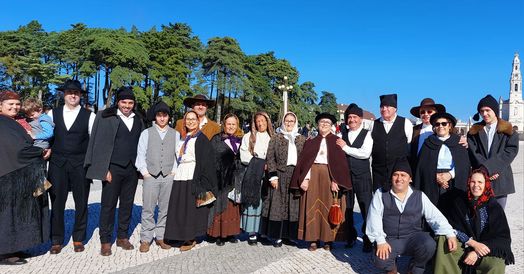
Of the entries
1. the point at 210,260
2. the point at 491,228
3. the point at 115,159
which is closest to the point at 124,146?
the point at 115,159

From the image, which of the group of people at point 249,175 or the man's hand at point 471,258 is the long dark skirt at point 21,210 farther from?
the man's hand at point 471,258

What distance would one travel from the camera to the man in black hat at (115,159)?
195 inches

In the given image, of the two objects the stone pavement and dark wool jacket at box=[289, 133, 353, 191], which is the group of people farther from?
the stone pavement

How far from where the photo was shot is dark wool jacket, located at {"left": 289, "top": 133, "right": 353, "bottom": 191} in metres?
5.18

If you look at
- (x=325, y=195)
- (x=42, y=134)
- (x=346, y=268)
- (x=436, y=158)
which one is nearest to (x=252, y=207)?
(x=325, y=195)

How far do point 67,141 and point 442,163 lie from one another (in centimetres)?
446

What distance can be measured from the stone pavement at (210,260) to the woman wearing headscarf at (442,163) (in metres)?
1.16

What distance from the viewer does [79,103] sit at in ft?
16.9

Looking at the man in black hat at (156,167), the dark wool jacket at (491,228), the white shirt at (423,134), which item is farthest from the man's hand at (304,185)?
the dark wool jacket at (491,228)

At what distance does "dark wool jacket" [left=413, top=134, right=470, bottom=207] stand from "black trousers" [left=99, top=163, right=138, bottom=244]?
3610mm

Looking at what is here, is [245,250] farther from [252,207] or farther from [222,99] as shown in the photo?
[222,99]

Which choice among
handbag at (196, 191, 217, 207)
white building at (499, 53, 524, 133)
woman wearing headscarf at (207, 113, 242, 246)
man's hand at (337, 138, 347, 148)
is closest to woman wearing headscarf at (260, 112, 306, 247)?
woman wearing headscarf at (207, 113, 242, 246)

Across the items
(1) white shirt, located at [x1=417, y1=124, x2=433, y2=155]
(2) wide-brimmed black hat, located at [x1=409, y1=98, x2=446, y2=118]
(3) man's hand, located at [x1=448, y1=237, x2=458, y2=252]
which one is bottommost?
(3) man's hand, located at [x1=448, y1=237, x2=458, y2=252]

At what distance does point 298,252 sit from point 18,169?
349 centimetres
